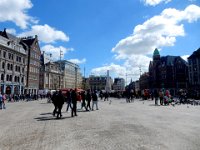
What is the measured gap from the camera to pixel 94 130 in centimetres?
1089

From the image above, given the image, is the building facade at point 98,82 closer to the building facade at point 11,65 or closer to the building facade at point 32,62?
the building facade at point 32,62

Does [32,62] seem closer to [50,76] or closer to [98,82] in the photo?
[50,76]

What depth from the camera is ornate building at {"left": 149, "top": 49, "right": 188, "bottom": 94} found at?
105694 millimetres

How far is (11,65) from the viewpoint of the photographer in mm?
67688

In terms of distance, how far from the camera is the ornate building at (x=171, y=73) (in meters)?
106

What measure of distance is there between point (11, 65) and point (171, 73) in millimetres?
70784

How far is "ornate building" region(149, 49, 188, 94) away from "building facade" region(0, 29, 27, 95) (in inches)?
2267

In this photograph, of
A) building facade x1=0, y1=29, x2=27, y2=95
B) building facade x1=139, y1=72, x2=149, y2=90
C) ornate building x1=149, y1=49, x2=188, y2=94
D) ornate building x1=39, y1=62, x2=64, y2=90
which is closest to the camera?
building facade x1=0, y1=29, x2=27, y2=95

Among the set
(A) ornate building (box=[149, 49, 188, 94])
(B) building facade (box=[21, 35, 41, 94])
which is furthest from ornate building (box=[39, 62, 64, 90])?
(A) ornate building (box=[149, 49, 188, 94])

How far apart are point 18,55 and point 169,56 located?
7016 cm

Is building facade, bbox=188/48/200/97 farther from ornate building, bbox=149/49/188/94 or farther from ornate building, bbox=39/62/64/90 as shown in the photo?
ornate building, bbox=39/62/64/90

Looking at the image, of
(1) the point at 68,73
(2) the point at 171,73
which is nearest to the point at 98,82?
(1) the point at 68,73

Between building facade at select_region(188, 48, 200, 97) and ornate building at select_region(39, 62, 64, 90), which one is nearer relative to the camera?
building facade at select_region(188, 48, 200, 97)

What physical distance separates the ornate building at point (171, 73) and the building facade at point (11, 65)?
57.6m
